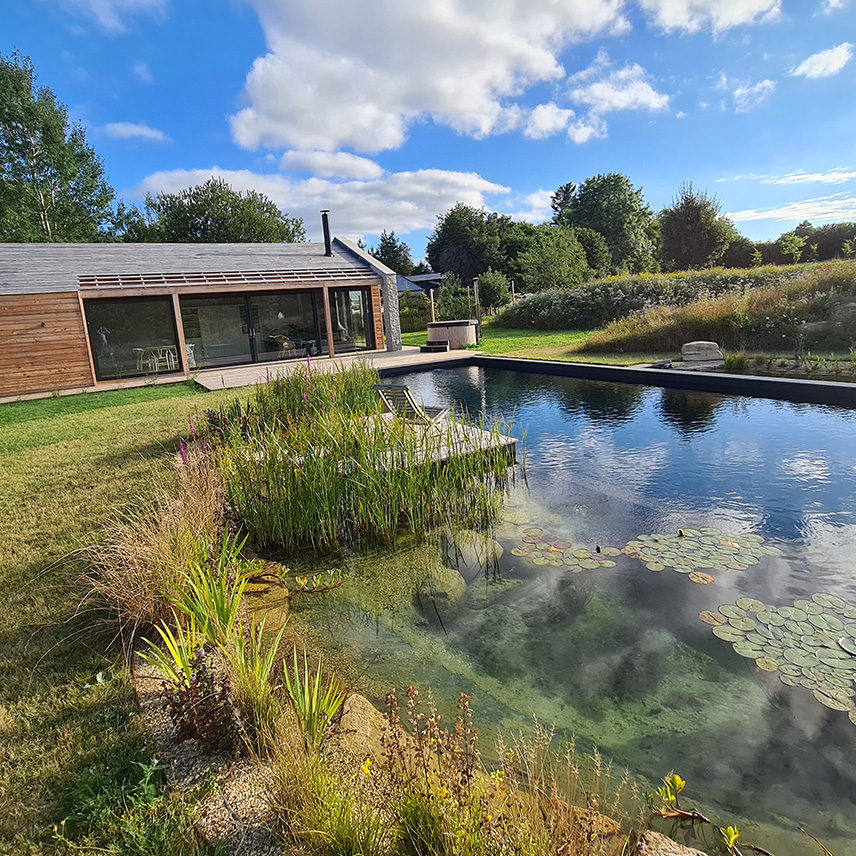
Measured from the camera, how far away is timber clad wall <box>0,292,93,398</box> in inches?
487

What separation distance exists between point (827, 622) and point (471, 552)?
2.21m

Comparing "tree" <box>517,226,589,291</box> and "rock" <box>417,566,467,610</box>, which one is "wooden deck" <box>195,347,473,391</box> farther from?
"tree" <box>517,226,589,291</box>

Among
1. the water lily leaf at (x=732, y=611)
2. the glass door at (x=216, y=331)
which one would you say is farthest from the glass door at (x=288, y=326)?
the water lily leaf at (x=732, y=611)

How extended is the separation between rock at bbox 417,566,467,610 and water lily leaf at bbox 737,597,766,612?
166 cm

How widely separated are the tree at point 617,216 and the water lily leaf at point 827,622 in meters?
41.1

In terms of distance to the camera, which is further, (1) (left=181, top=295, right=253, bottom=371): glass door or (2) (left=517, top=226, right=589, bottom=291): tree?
(2) (left=517, top=226, right=589, bottom=291): tree

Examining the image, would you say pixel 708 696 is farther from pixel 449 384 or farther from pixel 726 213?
pixel 726 213

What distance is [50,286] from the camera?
12.8 meters

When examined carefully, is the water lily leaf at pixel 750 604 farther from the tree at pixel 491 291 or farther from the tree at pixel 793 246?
the tree at pixel 793 246

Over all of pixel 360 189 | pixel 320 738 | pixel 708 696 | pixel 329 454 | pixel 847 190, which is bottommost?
pixel 708 696

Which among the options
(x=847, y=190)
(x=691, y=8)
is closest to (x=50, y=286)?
(x=691, y=8)

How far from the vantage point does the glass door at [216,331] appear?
1565 centimetres

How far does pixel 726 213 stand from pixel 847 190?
9366 mm

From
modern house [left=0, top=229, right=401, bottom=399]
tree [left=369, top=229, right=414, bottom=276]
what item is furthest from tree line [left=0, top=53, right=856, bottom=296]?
modern house [left=0, top=229, right=401, bottom=399]
